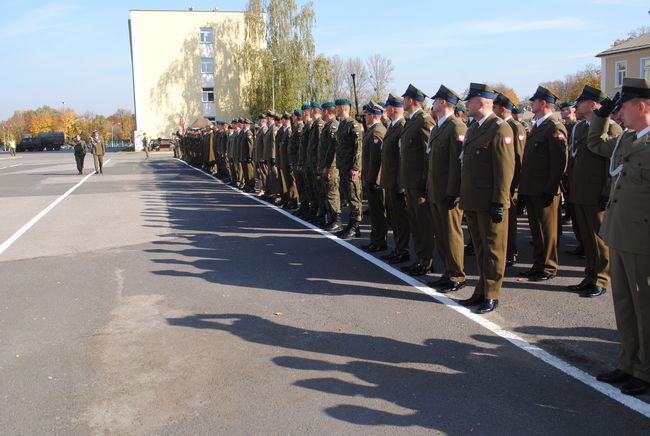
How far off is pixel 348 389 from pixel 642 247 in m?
2.07

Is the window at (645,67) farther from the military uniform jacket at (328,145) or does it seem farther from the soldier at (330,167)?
the military uniform jacket at (328,145)

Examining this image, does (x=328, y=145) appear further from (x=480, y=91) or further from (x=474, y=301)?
(x=474, y=301)

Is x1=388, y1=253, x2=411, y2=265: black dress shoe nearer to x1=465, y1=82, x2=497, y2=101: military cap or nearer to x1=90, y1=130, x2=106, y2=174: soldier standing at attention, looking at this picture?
x1=465, y1=82, x2=497, y2=101: military cap

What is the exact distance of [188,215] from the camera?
13.0 metres

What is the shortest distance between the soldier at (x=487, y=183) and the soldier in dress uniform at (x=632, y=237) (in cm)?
140

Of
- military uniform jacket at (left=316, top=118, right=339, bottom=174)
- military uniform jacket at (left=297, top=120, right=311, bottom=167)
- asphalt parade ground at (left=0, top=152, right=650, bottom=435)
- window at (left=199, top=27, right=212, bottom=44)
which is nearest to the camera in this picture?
asphalt parade ground at (left=0, top=152, right=650, bottom=435)

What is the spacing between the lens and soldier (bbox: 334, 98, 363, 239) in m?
9.30

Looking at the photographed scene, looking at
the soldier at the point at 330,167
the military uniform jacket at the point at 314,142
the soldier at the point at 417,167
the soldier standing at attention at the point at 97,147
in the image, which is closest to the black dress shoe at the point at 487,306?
the soldier at the point at 417,167

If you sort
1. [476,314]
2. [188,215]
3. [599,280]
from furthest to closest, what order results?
1. [188,215]
2. [599,280]
3. [476,314]

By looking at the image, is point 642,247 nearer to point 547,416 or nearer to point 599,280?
point 547,416

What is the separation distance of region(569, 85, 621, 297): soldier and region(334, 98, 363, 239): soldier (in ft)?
11.9

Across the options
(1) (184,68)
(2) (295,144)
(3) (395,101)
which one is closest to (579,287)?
(3) (395,101)

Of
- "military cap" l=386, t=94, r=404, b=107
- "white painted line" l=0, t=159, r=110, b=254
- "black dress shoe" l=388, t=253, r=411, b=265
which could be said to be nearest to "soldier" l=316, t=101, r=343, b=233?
"military cap" l=386, t=94, r=404, b=107

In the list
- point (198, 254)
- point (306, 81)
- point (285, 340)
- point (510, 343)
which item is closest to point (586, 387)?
point (510, 343)
